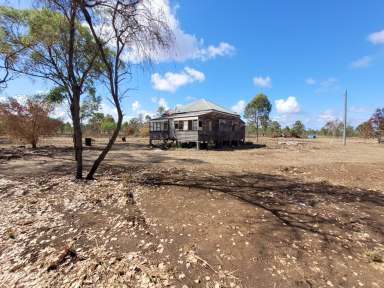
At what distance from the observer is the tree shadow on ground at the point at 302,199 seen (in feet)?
13.6

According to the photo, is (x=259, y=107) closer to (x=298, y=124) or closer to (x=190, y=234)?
(x=298, y=124)

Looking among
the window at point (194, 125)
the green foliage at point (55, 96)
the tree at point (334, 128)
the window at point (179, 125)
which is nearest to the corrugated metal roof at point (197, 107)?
the window at point (179, 125)

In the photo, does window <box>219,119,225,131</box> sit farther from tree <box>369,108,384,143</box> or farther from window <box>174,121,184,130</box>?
tree <box>369,108,384,143</box>

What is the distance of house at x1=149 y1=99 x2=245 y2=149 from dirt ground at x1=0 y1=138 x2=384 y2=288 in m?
14.4

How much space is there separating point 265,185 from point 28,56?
42.1 feet

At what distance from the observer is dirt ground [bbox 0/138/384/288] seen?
2.81 meters

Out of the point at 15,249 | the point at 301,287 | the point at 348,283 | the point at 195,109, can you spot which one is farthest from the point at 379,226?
the point at 195,109

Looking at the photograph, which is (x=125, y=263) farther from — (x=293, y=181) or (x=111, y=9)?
(x=111, y=9)

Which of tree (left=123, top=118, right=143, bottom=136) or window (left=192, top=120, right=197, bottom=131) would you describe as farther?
tree (left=123, top=118, right=143, bottom=136)

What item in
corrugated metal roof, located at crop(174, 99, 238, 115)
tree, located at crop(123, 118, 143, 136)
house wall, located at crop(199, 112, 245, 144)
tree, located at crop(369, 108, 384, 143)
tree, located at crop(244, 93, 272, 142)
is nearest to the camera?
house wall, located at crop(199, 112, 245, 144)

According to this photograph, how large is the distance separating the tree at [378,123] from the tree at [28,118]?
43.0 metres

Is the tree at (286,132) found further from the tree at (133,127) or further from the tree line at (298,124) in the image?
the tree at (133,127)

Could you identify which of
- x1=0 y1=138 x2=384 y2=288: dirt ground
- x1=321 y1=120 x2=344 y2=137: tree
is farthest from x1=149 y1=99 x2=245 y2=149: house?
x1=321 y1=120 x2=344 y2=137: tree

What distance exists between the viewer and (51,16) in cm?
1017
